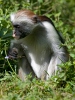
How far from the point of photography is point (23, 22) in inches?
313

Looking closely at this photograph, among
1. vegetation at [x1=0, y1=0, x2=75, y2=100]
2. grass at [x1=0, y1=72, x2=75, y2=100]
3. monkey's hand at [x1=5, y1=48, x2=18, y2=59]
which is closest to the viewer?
grass at [x1=0, y1=72, x2=75, y2=100]

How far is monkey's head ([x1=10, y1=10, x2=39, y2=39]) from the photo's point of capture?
25.8 ft

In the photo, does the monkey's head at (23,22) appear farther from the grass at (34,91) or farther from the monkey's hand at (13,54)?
the grass at (34,91)

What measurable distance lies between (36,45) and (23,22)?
1.59ft

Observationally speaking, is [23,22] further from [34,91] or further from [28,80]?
[34,91]

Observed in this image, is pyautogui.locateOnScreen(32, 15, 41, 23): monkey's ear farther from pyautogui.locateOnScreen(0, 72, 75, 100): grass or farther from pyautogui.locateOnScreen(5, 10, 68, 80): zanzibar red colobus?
pyautogui.locateOnScreen(0, 72, 75, 100): grass

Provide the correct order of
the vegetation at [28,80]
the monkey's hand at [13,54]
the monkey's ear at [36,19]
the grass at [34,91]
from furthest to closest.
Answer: the monkey's hand at [13,54], the monkey's ear at [36,19], the vegetation at [28,80], the grass at [34,91]

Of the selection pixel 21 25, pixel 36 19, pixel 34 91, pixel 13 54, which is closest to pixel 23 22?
pixel 21 25

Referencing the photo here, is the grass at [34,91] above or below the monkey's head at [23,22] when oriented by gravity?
below

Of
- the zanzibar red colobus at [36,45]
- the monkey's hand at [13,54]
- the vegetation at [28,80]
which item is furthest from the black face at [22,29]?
the vegetation at [28,80]

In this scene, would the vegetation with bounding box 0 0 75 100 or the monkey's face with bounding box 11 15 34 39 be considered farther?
the monkey's face with bounding box 11 15 34 39

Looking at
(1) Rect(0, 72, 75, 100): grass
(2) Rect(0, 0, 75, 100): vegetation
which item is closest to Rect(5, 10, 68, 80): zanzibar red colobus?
(2) Rect(0, 0, 75, 100): vegetation

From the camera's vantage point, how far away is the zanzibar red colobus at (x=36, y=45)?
788 cm

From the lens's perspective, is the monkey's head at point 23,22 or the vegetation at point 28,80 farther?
the monkey's head at point 23,22
